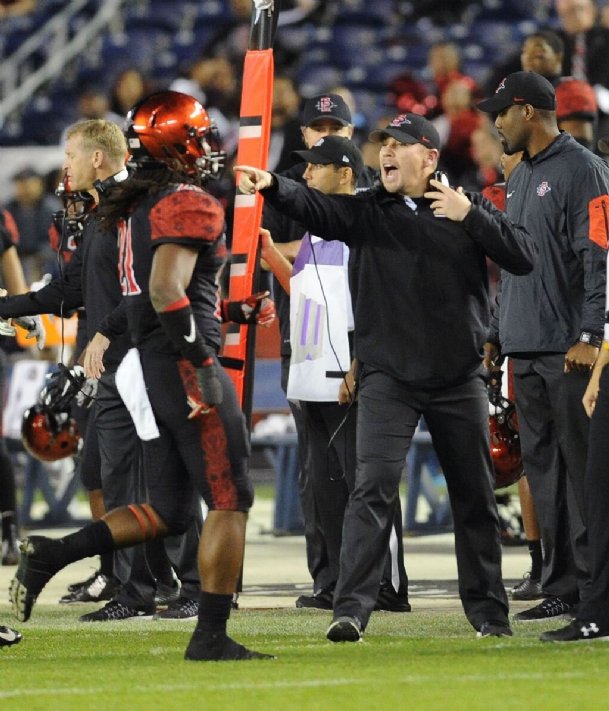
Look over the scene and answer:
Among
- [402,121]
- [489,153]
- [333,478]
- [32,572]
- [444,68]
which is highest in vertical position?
[444,68]

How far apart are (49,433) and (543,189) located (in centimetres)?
362

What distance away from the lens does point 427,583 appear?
9102 millimetres

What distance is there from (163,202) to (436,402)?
4.59 feet

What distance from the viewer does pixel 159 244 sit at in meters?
5.93

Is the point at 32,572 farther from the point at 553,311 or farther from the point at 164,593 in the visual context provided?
the point at 553,311

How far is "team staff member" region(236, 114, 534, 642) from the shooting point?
6555mm

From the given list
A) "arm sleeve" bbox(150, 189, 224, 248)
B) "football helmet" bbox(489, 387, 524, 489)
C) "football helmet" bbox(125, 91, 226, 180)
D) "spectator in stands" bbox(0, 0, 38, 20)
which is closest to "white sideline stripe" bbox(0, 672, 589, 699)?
"arm sleeve" bbox(150, 189, 224, 248)

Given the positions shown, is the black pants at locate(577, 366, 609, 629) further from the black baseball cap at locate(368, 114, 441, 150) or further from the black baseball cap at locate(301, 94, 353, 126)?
the black baseball cap at locate(301, 94, 353, 126)

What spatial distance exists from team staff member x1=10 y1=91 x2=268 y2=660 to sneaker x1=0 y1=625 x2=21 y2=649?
48 centimetres

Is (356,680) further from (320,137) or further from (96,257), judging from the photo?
(320,137)

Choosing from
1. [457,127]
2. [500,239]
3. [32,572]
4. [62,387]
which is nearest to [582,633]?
[500,239]

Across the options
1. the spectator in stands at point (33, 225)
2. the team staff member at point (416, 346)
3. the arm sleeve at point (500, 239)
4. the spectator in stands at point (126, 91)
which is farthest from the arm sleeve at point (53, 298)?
the spectator in stands at point (126, 91)

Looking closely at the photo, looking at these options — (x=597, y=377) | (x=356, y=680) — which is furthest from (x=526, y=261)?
(x=356, y=680)

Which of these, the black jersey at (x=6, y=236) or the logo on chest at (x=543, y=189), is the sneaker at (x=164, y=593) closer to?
the logo on chest at (x=543, y=189)
